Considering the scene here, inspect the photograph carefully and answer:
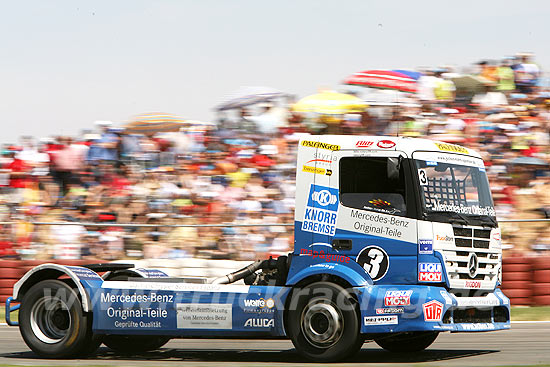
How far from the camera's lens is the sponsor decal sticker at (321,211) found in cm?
806

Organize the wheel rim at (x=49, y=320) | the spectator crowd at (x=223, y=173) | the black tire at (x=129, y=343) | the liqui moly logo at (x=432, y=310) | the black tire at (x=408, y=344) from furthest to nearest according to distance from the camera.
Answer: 1. the spectator crowd at (x=223, y=173)
2. the black tire at (x=129, y=343)
3. the black tire at (x=408, y=344)
4. the wheel rim at (x=49, y=320)
5. the liqui moly logo at (x=432, y=310)

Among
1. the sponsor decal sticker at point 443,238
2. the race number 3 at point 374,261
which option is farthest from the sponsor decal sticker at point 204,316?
the sponsor decal sticker at point 443,238

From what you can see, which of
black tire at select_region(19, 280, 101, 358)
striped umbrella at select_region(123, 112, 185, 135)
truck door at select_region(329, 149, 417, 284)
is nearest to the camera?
truck door at select_region(329, 149, 417, 284)

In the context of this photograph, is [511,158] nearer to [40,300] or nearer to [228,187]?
[228,187]

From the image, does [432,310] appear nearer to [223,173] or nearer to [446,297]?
[446,297]

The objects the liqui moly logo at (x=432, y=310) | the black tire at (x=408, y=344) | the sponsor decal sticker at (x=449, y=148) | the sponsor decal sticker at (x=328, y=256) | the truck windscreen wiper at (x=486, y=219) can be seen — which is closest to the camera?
the liqui moly logo at (x=432, y=310)

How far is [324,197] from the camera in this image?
811cm

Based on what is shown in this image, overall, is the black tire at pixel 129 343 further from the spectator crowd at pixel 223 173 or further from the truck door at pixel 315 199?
the spectator crowd at pixel 223 173

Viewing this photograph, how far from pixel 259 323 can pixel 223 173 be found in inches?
292

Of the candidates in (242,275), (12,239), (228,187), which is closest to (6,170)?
(12,239)

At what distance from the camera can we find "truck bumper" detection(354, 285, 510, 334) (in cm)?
767

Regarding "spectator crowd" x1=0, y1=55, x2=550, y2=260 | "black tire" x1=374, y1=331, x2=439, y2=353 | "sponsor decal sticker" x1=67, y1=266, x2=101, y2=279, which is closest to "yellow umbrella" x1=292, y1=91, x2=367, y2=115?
"spectator crowd" x1=0, y1=55, x2=550, y2=260

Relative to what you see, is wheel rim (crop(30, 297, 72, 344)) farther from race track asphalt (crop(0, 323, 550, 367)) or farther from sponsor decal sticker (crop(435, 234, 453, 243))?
sponsor decal sticker (crop(435, 234, 453, 243))

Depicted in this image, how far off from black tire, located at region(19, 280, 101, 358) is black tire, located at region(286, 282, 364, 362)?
2.28 metres
